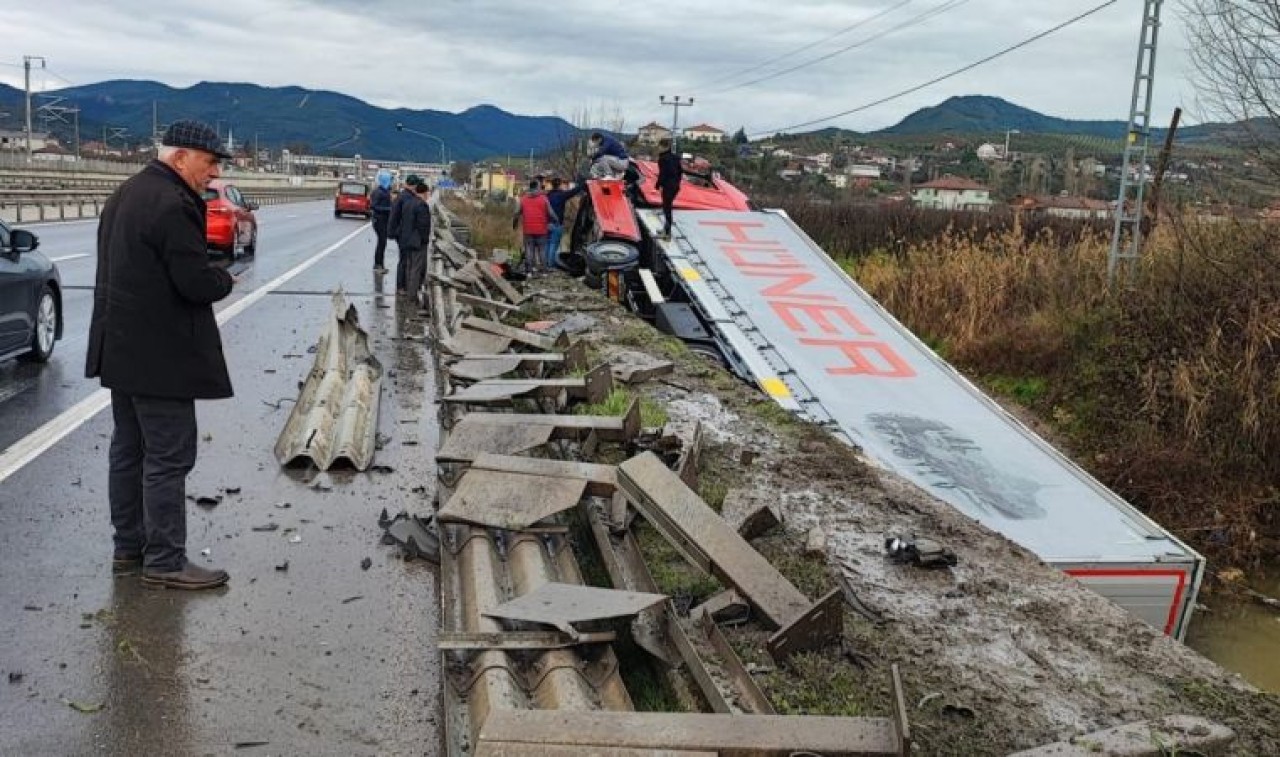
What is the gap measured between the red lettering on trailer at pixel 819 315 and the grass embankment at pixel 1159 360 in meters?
3.00

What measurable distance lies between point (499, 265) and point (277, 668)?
1414cm

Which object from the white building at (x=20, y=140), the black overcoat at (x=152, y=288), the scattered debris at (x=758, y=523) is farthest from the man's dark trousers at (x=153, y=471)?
the white building at (x=20, y=140)

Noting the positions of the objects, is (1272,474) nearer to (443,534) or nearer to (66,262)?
(443,534)

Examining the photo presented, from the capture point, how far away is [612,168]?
616 inches

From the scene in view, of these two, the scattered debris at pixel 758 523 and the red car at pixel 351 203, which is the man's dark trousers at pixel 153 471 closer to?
the scattered debris at pixel 758 523

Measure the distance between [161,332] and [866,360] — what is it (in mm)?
7104

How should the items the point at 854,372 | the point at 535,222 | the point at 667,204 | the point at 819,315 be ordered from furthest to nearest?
1. the point at 535,222
2. the point at 667,204
3. the point at 819,315
4. the point at 854,372

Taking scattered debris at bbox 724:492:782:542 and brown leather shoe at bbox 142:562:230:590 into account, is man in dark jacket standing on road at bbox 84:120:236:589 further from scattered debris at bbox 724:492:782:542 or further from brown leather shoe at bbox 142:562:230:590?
scattered debris at bbox 724:492:782:542

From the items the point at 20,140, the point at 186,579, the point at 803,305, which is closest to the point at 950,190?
the point at 803,305

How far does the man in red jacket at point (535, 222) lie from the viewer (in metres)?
18.7

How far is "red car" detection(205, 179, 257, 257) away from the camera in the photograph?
19406 mm

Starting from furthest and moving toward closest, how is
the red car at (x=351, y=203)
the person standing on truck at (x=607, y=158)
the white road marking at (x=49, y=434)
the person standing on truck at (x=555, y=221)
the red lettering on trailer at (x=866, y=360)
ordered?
the red car at (x=351, y=203) < the person standing on truck at (x=555, y=221) < the person standing on truck at (x=607, y=158) < the red lettering on trailer at (x=866, y=360) < the white road marking at (x=49, y=434)

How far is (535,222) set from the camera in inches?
740

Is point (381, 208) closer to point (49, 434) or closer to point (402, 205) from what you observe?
point (402, 205)
